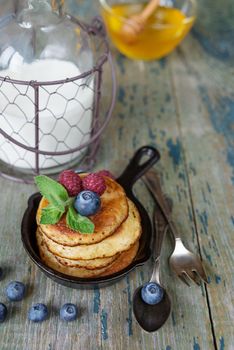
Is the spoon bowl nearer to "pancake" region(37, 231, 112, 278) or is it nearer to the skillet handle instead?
"pancake" region(37, 231, 112, 278)

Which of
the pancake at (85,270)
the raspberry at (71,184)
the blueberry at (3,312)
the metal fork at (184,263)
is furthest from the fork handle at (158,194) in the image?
the blueberry at (3,312)

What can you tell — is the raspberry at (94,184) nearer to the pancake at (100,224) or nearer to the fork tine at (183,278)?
the pancake at (100,224)

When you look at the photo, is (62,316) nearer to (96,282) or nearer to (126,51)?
(96,282)

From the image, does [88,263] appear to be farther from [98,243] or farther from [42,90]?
[42,90]

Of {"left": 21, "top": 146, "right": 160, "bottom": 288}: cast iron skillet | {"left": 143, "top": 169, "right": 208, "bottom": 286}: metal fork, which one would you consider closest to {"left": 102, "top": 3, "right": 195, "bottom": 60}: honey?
{"left": 21, "top": 146, "right": 160, "bottom": 288}: cast iron skillet

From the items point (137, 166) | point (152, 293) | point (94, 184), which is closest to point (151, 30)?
point (137, 166)
